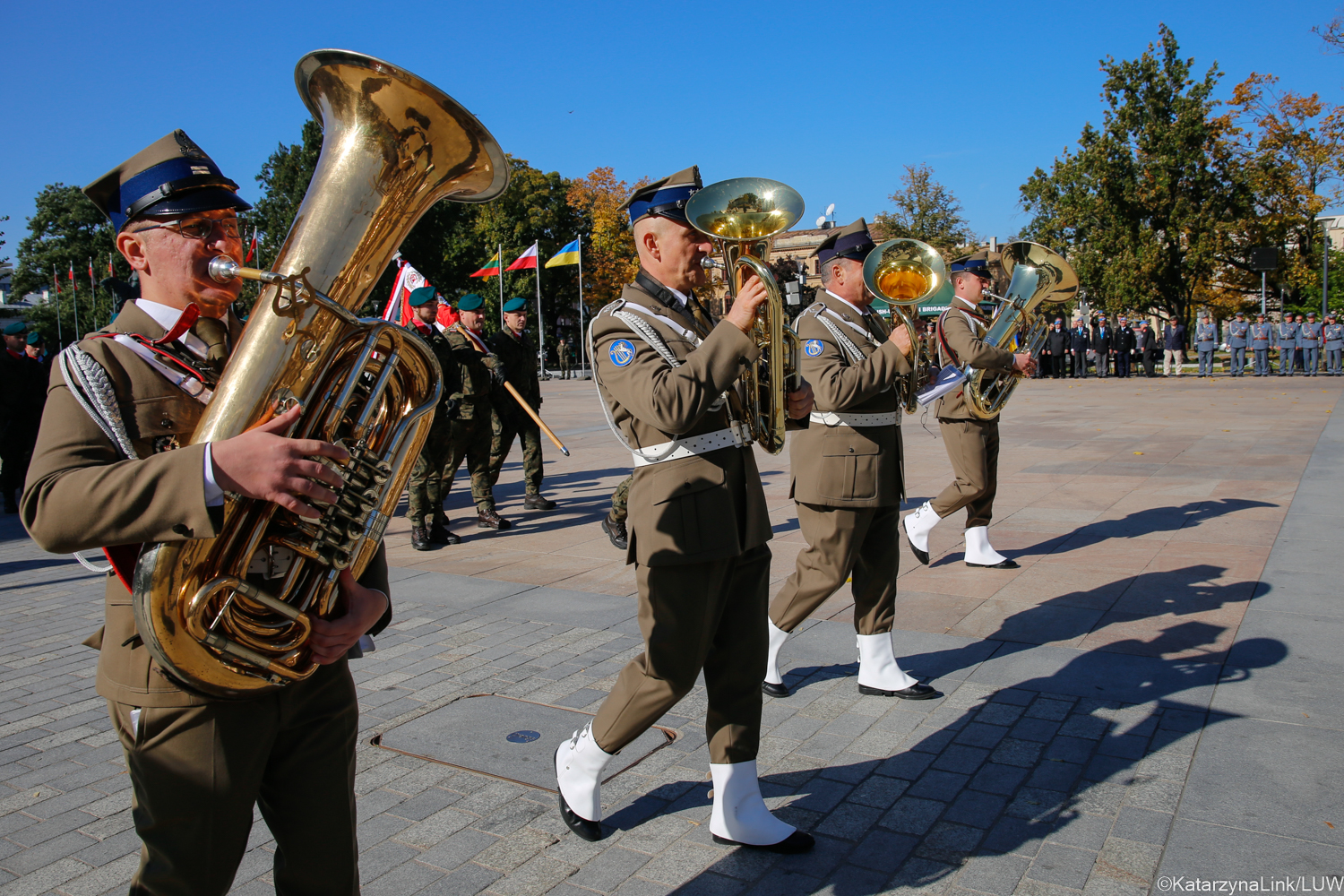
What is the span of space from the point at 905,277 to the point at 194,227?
3.48 m

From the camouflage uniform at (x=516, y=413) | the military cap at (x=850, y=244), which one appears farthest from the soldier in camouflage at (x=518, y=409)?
the military cap at (x=850, y=244)

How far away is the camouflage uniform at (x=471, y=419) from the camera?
26.7 feet

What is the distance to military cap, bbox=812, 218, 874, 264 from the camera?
4.53 meters

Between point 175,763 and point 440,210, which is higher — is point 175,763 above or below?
below

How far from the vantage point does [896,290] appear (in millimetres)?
4609

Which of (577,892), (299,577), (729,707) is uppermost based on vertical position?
(299,577)

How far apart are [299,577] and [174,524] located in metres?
0.29

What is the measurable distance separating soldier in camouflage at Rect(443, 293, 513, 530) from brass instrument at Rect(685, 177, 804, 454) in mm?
5325

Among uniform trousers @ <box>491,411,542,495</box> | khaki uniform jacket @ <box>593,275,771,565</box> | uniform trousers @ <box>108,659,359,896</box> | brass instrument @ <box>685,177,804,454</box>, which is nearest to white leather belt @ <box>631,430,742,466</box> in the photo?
khaki uniform jacket @ <box>593,275,771,565</box>

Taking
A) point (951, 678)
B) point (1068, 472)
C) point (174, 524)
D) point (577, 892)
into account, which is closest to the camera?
point (174, 524)

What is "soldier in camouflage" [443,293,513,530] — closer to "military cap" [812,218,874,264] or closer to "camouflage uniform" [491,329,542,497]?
"camouflage uniform" [491,329,542,497]

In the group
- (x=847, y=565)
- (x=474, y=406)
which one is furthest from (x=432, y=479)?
(x=847, y=565)

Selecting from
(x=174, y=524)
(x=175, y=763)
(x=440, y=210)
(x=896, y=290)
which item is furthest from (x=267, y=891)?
(x=440, y=210)

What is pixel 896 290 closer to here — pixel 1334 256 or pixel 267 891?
pixel 267 891
